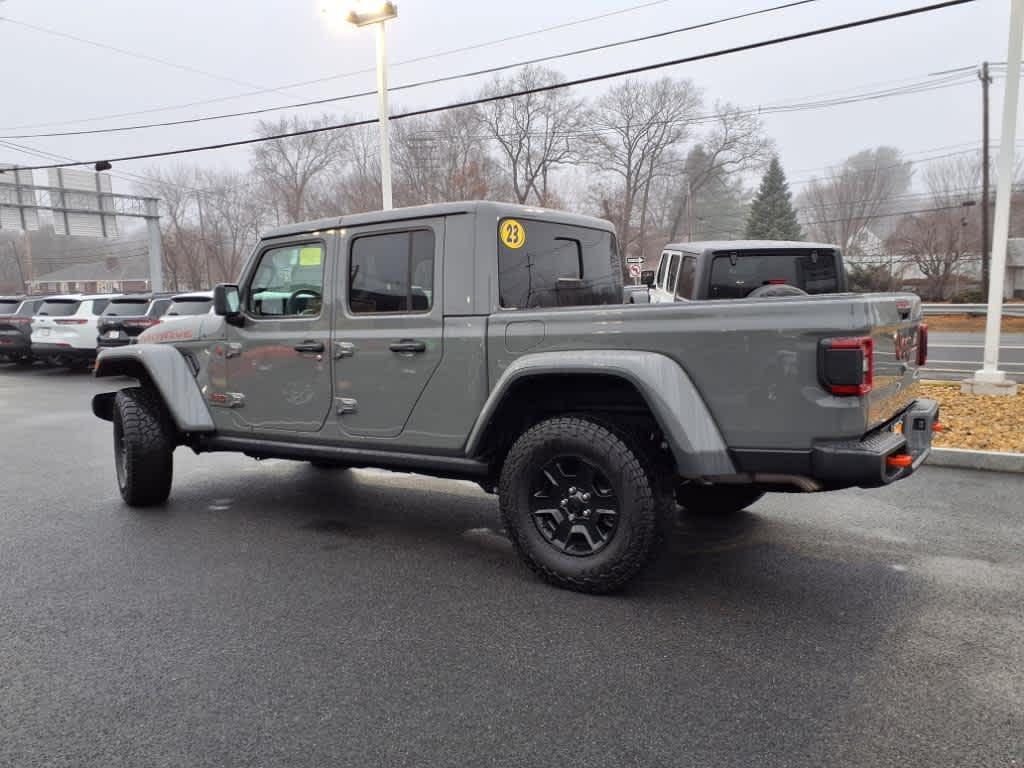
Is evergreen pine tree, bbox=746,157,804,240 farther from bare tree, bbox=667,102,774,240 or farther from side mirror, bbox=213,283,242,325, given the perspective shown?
side mirror, bbox=213,283,242,325

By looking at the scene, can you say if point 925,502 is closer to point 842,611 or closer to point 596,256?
point 842,611

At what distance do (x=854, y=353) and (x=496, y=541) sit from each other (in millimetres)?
2435

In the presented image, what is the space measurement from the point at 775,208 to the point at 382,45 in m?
46.2

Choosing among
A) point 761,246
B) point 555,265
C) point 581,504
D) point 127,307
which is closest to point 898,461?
point 581,504

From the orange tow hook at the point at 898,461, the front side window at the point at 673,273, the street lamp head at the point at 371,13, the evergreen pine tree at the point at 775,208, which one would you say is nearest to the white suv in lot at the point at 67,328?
the street lamp head at the point at 371,13

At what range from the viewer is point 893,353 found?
134 inches

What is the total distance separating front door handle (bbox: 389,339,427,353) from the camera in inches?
160

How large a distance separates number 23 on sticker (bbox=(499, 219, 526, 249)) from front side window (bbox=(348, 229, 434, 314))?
1.33 ft

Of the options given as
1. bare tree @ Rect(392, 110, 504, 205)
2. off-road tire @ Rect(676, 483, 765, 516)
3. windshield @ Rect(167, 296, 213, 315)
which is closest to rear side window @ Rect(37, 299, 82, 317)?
windshield @ Rect(167, 296, 213, 315)

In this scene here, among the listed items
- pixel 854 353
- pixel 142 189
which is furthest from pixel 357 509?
pixel 142 189

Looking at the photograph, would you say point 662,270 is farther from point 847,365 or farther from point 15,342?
point 15,342

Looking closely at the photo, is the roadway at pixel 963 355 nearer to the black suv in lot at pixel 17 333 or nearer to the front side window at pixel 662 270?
the front side window at pixel 662 270

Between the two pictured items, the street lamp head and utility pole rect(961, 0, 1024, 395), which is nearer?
utility pole rect(961, 0, 1024, 395)

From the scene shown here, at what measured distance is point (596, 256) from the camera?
4.87 m
